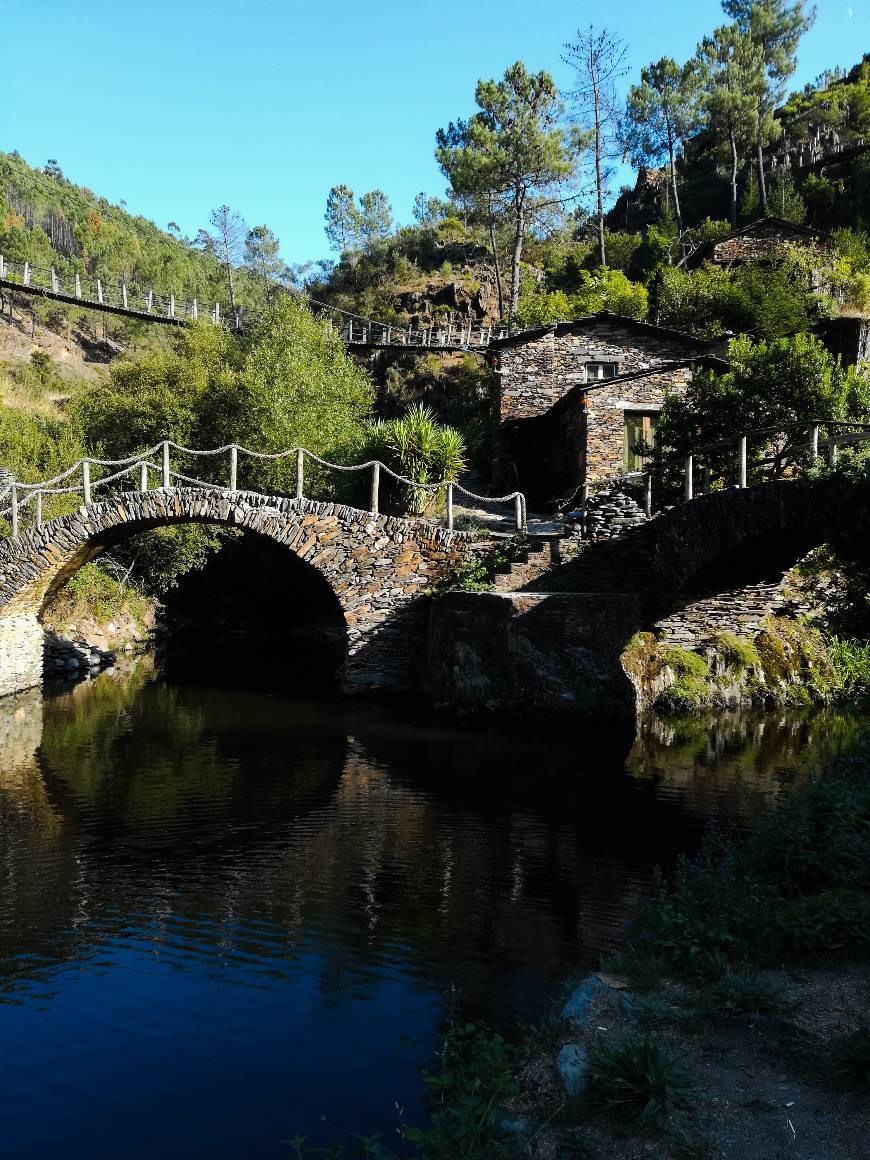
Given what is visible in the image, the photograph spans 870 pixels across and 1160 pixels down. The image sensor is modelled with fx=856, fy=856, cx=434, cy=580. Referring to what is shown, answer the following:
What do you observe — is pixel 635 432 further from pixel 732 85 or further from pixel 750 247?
pixel 732 85

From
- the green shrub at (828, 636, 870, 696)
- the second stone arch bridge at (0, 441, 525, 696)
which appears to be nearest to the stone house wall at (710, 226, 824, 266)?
the green shrub at (828, 636, 870, 696)

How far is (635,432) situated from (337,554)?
12505 millimetres

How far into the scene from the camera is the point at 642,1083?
385 centimetres

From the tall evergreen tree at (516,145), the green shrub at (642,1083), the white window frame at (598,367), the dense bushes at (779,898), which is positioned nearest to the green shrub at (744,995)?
the dense bushes at (779,898)

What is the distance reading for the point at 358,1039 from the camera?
5.48 metres

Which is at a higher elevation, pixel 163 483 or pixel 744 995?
pixel 163 483

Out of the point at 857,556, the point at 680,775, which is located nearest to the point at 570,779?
the point at 680,775

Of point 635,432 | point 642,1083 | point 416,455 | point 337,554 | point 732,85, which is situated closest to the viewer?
point 642,1083

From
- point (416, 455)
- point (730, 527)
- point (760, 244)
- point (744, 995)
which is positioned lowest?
point (744, 995)

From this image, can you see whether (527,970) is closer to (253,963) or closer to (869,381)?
(253,963)

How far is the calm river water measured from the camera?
196 inches

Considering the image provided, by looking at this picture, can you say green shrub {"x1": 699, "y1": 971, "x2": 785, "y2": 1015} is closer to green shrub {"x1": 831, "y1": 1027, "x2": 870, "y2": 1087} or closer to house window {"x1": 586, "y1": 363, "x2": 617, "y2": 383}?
green shrub {"x1": 831, "y1": 1027, "x2": 870, "y2": 1087}

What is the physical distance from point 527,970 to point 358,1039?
1449 millimetres

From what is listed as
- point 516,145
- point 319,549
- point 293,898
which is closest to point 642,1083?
point 293,898
